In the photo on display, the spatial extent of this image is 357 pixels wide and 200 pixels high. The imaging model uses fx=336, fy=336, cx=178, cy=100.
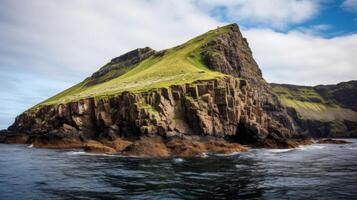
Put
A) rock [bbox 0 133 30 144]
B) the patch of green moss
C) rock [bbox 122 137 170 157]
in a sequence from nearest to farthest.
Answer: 1. rock [bbox 122 137 170 157]
2. the patch of green moss
3. rock [bbox 0 133 30 144]

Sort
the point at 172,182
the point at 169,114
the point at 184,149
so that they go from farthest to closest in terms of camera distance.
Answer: the point at 169,114 < the point at 184,149 < the point at 172,182

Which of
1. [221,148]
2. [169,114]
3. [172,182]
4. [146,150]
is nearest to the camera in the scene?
[172,182]

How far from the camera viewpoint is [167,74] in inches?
5276

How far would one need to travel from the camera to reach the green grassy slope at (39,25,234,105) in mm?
113688

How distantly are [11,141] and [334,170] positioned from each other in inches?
3716

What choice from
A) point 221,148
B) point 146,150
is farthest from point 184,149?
point 221,148

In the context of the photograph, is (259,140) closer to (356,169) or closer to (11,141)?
(356,169)

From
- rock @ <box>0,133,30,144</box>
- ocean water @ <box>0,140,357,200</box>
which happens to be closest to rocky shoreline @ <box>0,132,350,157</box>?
rock @ <box>0,133,30,144</box>

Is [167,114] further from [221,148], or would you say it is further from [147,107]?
[221,148]

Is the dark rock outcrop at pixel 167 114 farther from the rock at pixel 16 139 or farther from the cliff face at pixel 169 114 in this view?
the rock at pixel 16 139

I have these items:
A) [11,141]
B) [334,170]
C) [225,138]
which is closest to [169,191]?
[334,170]

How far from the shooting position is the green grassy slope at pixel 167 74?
113688mm

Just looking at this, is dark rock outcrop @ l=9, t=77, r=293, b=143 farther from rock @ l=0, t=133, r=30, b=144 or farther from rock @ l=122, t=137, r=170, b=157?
rock @ l=122, t=137, r=170, b=157

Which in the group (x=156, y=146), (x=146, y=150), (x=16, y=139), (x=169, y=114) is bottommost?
(x=146, y=150)
